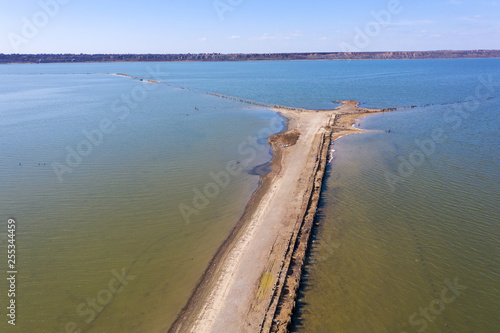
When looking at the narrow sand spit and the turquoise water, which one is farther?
the turquoise water

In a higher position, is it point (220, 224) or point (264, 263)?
point (220, 224)

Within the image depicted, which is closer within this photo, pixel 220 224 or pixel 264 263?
pixel 264 263

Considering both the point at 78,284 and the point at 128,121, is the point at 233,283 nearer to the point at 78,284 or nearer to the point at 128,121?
the point at 78,284

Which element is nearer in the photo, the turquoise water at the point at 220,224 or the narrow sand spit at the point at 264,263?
the narrow sand spit at the point at 264,263
